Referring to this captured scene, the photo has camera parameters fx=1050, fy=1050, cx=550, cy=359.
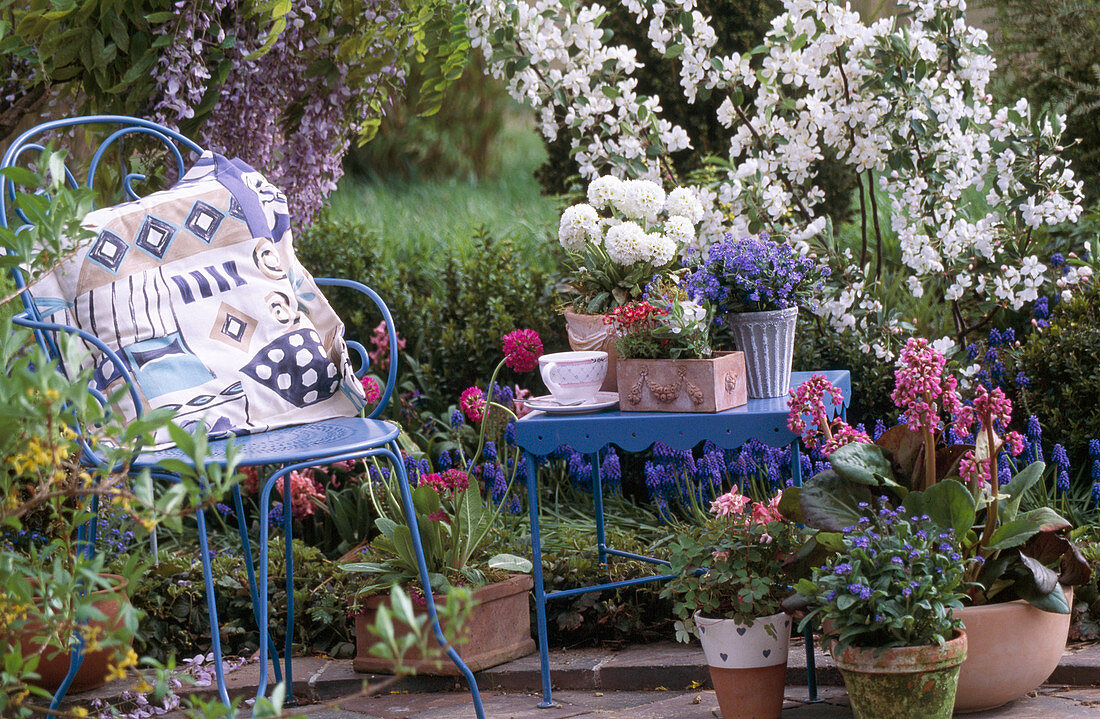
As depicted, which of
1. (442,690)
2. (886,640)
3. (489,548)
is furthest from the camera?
(489,548)

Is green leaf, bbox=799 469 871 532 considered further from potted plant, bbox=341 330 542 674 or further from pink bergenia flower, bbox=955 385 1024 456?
potted plant, bbox=341 330 542 674

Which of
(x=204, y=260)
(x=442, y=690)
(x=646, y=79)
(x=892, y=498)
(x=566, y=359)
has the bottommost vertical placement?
(x=442, y=690)

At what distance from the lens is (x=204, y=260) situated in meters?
2.39

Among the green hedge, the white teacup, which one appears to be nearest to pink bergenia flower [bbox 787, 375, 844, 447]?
the white teacup

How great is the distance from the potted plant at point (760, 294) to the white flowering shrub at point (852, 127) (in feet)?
3.09

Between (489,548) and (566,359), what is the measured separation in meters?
0.85

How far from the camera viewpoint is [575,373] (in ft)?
8.43

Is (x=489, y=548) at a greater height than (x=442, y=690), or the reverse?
(x=489, y=548)

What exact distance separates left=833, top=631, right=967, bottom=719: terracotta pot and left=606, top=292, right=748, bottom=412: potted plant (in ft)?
2.07

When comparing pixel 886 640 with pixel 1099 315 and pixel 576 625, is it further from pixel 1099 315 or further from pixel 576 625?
pixel 1099 315

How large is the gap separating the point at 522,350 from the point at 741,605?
1031 mm

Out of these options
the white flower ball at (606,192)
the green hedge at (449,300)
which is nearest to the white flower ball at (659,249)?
the white flower ball at (606,192)

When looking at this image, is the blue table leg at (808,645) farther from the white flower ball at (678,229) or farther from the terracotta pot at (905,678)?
the white flower ball at (678,229)

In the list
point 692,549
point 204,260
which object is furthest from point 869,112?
point 204,260
